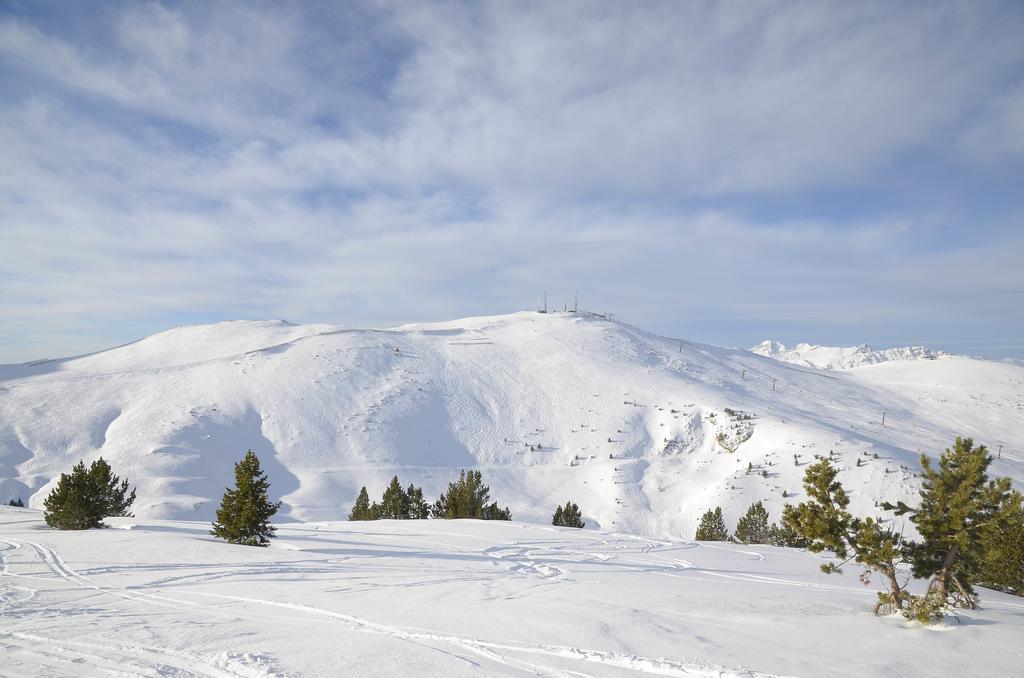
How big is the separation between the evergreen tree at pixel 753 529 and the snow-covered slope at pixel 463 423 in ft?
46.7

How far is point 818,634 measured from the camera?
1033 cm

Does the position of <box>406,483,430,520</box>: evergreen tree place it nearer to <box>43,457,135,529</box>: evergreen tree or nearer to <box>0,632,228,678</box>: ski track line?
<box>43,457,135,529</box>: evergreen tree

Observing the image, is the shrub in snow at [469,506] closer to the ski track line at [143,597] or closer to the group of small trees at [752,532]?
the group of small trees at [752,532]

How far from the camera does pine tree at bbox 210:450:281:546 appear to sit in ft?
68.5

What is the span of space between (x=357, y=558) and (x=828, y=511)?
47.0 ft

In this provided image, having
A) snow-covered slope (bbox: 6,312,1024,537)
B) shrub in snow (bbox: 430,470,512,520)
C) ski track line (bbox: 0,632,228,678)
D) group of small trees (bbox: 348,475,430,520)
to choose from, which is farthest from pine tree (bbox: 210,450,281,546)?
snow-covered slope (bbox: 6,312,1024,537)

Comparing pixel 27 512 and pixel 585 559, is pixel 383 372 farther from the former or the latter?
pixel 585 559

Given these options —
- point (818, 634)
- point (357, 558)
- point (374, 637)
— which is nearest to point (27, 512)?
point (357, 558)

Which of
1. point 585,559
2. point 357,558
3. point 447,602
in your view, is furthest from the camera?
point 585,559

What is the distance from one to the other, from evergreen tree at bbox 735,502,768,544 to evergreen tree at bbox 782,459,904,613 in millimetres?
31923

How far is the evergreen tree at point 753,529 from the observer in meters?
42.2

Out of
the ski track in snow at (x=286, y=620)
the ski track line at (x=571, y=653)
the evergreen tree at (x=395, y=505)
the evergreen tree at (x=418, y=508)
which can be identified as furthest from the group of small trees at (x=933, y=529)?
the evergreen tree at (x=395, y=505)

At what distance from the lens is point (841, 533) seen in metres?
12.2

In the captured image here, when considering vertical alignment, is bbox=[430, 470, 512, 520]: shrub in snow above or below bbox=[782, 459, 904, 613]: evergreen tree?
below
